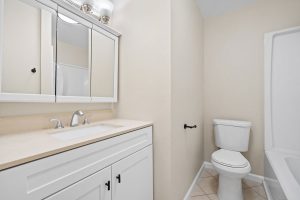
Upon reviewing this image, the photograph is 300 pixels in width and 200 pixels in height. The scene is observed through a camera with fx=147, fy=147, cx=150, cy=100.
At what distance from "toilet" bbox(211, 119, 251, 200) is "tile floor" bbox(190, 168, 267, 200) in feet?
0.48

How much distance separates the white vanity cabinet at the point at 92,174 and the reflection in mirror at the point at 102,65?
0.63 meters

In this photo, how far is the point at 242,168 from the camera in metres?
1.38

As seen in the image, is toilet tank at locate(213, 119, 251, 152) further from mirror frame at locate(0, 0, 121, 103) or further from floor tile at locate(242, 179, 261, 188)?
mirror frame at locate(0, 0, 121, 103)

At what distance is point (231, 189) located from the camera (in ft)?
4.88

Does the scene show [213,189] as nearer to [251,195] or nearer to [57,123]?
[251,195]

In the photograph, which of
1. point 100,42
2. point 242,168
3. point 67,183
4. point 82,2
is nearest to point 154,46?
point 100,42

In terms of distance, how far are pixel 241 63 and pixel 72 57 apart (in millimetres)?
2036

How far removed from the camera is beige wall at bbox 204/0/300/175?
1.82 meters

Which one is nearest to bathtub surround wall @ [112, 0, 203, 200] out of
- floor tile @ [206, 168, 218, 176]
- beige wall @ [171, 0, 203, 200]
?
beige wall @ [171, 0, 203, 200]

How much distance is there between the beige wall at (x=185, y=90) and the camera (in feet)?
4.24

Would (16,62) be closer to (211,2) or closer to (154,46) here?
(154,46)

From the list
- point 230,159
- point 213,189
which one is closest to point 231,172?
point 230,159

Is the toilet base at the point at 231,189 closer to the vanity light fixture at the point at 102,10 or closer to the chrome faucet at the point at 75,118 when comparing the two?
the chrome faucet at the point at 75,118

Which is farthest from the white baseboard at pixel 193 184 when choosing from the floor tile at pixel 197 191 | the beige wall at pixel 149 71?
the beige wall at pixel 149 71
